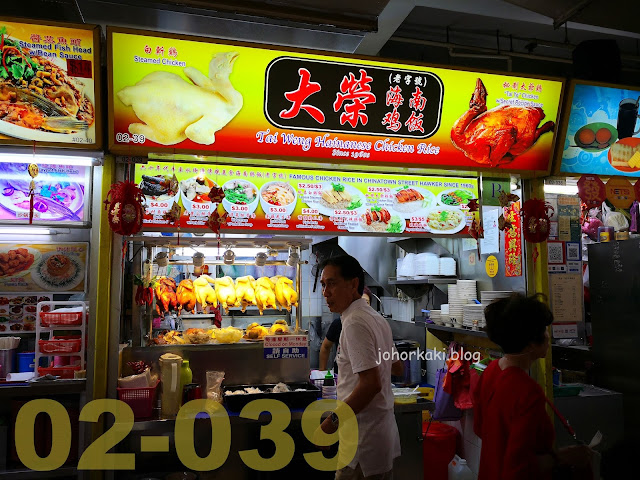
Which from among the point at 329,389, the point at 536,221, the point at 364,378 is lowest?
the point at 329,389

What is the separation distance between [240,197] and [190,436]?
2.10m

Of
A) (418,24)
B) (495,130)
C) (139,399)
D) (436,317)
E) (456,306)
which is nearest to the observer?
(139,399)

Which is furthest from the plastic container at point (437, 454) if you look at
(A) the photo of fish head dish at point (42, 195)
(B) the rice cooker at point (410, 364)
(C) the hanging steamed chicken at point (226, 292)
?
(A) the photo of fish head dish at point (42, 195)

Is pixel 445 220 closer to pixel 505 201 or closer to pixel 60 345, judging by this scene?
pixel 505 201

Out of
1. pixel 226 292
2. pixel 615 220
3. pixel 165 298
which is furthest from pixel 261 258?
pixel 615 220

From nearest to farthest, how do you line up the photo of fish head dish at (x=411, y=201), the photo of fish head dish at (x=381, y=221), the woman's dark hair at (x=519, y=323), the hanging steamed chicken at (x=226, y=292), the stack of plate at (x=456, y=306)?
the woman's dark hair at (x=519, y=323) → the photo of fish head dish at (x=381, y=221) → the photo of fish head dish at (x=411, y=201) → the hanging steamed chicken at (x=226, y=292) → the stack of plate at (x=456, y=306)

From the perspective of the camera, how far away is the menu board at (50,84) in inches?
130

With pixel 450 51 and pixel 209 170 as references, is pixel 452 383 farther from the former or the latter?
pixel 450 51

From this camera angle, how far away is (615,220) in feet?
18.6

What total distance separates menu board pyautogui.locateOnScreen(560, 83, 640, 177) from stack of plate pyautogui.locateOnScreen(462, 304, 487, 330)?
1.60m

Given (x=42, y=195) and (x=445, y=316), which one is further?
(x=445, y=316)

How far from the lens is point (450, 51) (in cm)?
617

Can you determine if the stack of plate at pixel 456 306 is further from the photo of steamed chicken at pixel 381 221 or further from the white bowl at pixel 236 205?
the white bowl at pixel 236 205

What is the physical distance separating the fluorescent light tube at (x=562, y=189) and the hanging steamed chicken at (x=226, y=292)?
3.43 m
